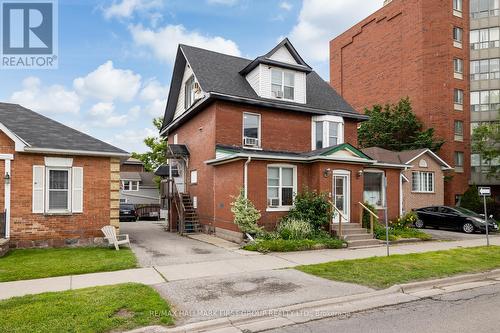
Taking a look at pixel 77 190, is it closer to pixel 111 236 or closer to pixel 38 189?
pixel 38 189

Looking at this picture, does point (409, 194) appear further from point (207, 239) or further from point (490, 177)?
point (207, 239)

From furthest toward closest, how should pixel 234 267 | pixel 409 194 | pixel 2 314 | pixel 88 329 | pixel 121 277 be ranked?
pixel 409 194 → pixel 234 267 → pixel 121 277 → pixel 2 314 → pixel 88 329

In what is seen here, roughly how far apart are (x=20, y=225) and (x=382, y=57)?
1320 inches

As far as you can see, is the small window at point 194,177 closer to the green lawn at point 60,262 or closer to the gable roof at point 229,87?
the gable roof at point 229,87

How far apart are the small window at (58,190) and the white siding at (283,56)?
11253 mm

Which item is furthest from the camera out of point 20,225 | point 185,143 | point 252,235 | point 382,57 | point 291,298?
point 382,57

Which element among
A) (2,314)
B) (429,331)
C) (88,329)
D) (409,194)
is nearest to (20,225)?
(2,314)

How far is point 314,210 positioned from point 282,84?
7.34 m

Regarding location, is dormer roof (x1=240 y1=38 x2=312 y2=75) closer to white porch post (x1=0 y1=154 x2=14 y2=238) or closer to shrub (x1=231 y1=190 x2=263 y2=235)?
shrub (x1=231 y1=190 x2=263 y2=235)

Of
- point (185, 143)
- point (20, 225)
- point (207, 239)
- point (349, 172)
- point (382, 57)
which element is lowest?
point (207, 239)

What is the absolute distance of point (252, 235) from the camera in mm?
13789

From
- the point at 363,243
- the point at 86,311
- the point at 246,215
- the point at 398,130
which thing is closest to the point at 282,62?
the point at 246,215

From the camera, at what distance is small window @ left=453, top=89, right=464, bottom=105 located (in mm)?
31625

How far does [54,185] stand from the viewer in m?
12.9
